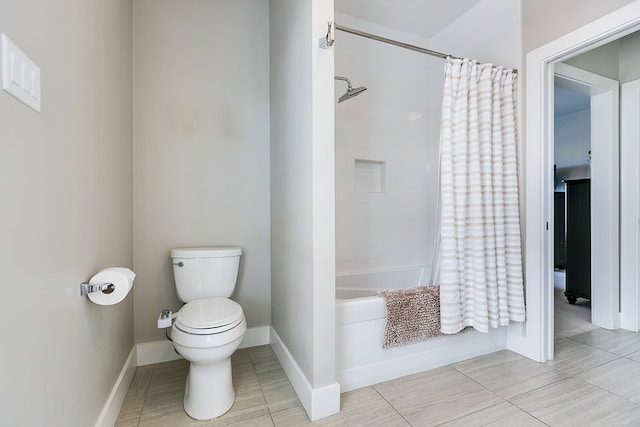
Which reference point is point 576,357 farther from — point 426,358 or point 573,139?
point 573,139

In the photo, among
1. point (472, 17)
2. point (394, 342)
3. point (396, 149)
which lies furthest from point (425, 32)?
point (394, 342)

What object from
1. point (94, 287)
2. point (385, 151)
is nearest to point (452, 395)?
point (94, 287)

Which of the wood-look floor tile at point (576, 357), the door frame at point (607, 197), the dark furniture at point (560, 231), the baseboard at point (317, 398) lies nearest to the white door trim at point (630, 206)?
the door frame at point (607, 197)

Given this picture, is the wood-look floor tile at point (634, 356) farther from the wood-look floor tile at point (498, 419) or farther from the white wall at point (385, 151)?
the white wall at point (385, 151)

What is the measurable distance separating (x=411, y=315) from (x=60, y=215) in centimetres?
175

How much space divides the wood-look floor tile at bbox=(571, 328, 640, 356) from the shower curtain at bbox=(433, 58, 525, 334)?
2.85ft

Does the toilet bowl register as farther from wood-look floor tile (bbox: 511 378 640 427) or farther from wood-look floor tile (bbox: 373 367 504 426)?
wood-look floor tile (bbox: 511 378 640 427)

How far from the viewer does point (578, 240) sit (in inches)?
123

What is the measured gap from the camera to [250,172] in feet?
7.25

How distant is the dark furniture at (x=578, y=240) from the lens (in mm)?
3033

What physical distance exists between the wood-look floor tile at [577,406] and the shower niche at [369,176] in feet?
5.86

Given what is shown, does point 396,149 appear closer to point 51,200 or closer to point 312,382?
point 312,382

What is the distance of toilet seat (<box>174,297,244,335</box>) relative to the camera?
1372 millimetres

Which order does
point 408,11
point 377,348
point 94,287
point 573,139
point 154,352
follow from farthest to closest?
point 573,139
point 408,11
point 154,352
point 377,348
point 94,287
